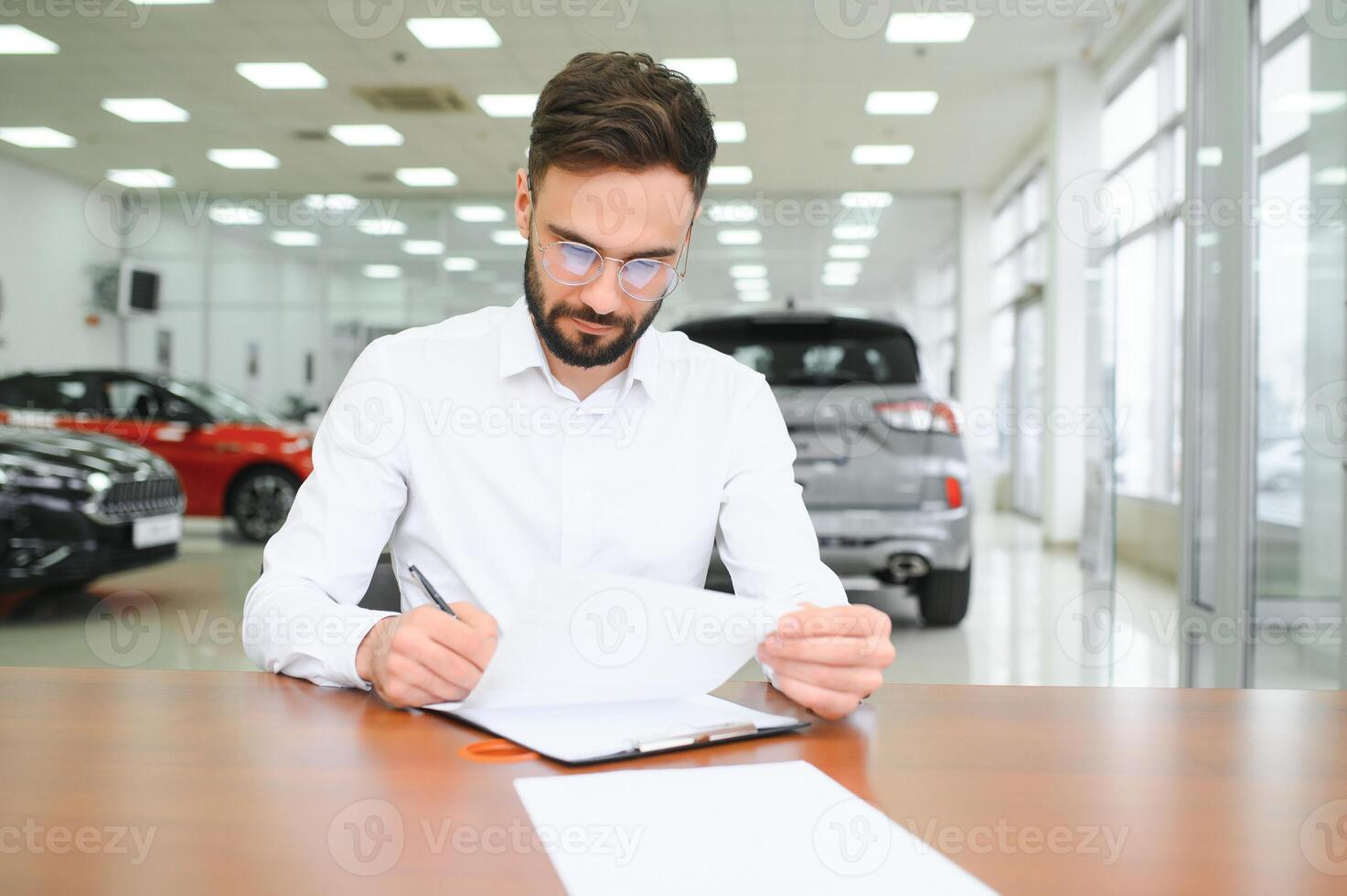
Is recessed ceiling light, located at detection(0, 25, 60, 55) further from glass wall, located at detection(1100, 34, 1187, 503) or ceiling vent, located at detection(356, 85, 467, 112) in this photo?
glass wall, located at detection(1100, 34, 1187, 503)

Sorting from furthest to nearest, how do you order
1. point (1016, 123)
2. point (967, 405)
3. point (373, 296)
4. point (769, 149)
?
point (373, 296)
point (967, 405)
point (769, 149)
point (1016, 123)

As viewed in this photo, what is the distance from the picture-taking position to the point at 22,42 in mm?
6867

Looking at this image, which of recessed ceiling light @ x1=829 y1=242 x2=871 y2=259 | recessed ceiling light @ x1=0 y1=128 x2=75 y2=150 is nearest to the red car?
recessed ceiling light @ x1=0 y1=128 x2=75 y2=150

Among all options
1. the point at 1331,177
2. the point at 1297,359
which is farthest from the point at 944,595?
the point at 1331,177

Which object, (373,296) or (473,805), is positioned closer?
(473,805)

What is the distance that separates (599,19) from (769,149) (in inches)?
124

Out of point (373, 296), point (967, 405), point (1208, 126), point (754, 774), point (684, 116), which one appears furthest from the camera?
point (373, 296)

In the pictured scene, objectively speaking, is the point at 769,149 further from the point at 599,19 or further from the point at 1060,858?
the point at 1060,858

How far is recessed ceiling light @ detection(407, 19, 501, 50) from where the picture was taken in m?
6.31

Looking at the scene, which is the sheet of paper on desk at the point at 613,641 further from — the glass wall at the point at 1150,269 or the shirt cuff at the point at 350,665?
the glass wall at the point at 1150,269

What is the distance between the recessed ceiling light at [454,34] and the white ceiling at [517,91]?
10cm

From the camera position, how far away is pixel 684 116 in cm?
125

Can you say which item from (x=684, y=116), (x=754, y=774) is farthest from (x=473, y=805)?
(x=684, y=116)

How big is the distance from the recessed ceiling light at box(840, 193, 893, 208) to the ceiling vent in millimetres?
4486
